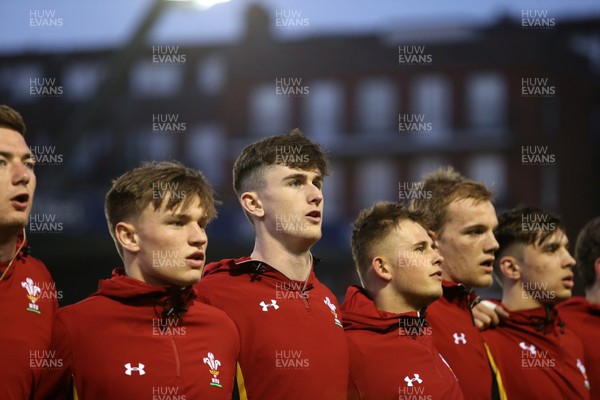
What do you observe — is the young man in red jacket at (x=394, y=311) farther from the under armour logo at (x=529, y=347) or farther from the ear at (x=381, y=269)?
the under armour logo at (x=529, y=347)

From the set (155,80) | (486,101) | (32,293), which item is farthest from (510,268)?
(486,101)

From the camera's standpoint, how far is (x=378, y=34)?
24.1 metres

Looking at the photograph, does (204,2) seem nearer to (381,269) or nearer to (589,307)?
(381,269)

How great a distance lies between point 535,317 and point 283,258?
4.76ft

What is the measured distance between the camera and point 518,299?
175 inches

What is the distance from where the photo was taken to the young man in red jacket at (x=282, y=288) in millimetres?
3289

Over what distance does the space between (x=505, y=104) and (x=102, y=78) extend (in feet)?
35.1

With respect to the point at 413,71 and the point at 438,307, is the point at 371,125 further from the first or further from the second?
the point at 438,307

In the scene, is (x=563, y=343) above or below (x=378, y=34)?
below

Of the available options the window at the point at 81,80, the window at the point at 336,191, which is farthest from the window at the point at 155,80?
the window at the point at 336,191

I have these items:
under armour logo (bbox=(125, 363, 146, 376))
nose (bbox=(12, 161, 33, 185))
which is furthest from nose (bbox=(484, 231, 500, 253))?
nose (bbox=(12, 161, 33, 185))

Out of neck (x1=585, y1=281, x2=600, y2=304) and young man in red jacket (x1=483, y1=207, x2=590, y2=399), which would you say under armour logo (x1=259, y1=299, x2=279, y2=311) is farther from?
neck (x1=585, y1=281, x2=600, y2=304)

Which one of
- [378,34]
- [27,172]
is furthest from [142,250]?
[378,34]

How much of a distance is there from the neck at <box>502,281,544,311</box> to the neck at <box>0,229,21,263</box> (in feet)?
7.86
